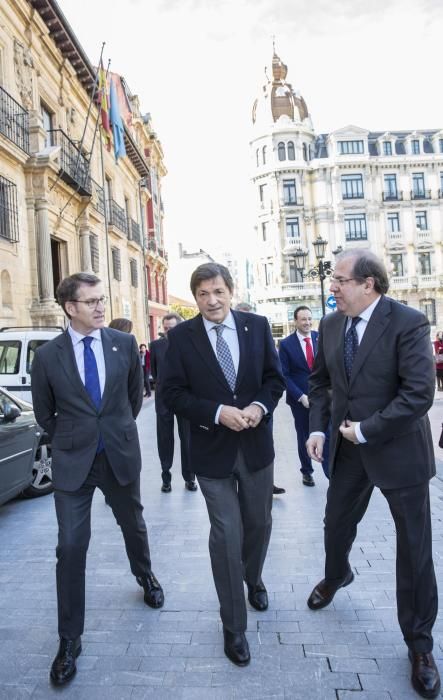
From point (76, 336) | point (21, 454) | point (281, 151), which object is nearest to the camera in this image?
point (76, 336)

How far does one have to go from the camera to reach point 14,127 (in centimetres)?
1398

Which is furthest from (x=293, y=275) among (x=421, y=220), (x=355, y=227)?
(x=421, y=220)

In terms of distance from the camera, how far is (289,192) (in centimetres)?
4816

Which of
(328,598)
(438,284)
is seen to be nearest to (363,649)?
(328,598)

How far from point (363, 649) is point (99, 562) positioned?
2.23m

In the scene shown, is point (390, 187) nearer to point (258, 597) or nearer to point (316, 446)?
point (316, 446)

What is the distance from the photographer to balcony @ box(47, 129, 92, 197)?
16.7 metres

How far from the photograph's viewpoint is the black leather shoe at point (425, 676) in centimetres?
256

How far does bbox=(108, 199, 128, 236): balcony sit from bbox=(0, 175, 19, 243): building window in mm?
8200

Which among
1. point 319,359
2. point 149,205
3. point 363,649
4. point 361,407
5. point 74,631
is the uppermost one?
point 149,205

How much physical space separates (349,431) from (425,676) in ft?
3.95

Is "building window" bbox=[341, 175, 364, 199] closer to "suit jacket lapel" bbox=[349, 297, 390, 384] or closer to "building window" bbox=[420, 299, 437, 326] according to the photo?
"building window" bbox=[420, 299, 437, 326]

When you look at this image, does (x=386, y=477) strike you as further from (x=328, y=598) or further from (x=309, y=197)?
(x=309, y=197)

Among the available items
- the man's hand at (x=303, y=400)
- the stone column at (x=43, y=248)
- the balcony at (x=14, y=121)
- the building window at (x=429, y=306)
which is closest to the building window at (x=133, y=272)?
the stone column at (x=43, y=248)
